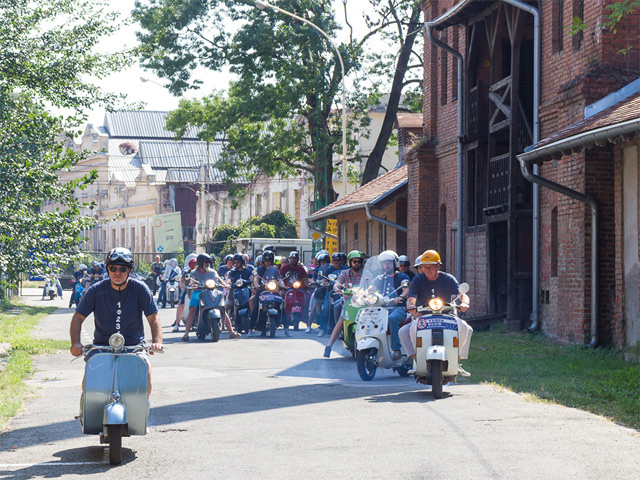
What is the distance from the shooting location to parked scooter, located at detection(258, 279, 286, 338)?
846 inches

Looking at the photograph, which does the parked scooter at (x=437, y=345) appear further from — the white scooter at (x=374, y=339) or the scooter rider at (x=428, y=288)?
the white scooter at (x=374, y=339)

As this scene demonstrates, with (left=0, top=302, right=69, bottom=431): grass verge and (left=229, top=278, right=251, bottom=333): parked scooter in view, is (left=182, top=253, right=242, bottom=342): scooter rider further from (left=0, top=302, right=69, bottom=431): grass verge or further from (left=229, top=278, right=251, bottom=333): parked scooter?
(left=0, top=302, right=69, bottom=431): grass verge

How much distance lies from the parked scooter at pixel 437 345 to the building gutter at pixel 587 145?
10.8ft

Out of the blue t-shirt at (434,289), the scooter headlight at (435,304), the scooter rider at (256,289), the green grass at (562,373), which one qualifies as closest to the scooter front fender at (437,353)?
the scooter headlight at (435,304)

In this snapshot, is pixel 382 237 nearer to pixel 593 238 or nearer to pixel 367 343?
pixel 593 238

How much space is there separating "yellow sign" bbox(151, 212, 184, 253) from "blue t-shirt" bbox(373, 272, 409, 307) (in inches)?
2112

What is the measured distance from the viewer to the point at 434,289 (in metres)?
11.9

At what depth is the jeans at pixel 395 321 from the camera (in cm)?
1350

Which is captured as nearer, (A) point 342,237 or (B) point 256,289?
(B) point 256,289

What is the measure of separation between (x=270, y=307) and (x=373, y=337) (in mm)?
8354

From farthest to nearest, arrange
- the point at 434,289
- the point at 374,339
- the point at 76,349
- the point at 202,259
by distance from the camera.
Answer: the point at 202,259 → the point at 374,339 → the point at 434,289 → the point at 76,349

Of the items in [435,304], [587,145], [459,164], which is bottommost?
[435,304]

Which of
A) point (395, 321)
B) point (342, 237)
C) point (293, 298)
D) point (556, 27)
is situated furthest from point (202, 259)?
point (342, 237)

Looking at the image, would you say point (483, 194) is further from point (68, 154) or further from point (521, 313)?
point (68, 154)
